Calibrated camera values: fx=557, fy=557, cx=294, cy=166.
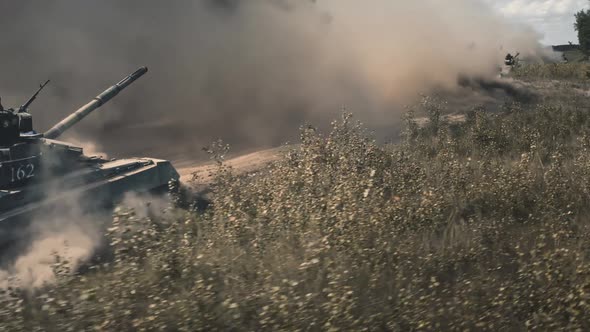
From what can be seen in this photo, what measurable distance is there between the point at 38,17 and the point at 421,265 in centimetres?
1778

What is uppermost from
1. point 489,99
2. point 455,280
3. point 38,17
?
point 38,17

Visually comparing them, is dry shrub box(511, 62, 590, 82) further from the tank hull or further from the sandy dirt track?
the tank hull

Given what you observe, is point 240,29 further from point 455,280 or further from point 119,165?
point 455,280

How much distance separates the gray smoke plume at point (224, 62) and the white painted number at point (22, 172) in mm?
9105

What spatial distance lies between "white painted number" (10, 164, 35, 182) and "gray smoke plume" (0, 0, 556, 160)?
29.9 ft

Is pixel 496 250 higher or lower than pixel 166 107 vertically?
lower

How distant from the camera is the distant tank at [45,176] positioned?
7004 mm

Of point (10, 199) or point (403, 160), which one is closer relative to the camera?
point (10, 199)

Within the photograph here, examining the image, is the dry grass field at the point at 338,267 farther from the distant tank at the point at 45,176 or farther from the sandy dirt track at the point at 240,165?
the sandy dirt track at the point at 240,165

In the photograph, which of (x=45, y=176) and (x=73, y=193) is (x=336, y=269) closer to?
(x=73, y=193)

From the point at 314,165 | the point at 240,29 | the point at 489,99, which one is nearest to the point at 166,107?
the point at 240,29

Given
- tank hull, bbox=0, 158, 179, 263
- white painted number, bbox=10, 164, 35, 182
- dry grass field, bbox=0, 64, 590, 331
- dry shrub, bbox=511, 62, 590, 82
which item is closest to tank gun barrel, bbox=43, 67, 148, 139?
tank hull, bbox=0, 158, 179, 263

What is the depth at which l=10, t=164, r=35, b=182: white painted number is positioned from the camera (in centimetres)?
720

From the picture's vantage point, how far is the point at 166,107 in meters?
20.8
